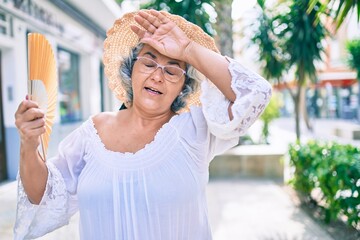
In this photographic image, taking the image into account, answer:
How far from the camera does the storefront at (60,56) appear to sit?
240 inches

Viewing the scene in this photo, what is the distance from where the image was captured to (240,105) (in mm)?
1274

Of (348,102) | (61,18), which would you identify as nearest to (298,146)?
(61,18)

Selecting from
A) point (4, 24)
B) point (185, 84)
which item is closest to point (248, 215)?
point (185, 84)

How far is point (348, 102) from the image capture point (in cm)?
2408

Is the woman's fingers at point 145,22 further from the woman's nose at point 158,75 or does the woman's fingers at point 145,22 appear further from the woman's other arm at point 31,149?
the woman's other arm at point 31,149

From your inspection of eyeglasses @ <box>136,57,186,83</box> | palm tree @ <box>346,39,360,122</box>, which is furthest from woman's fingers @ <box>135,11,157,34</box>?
palm tree @ <box>346,39,360,122</box>

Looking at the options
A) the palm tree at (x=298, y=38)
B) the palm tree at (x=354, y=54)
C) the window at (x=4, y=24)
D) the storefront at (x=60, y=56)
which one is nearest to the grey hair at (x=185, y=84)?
the storefront at (x=60, y=56)

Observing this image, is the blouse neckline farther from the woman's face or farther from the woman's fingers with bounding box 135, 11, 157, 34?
the woman's fingers with bounding box 135, 11, 157, 34

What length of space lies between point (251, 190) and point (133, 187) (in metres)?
4.94

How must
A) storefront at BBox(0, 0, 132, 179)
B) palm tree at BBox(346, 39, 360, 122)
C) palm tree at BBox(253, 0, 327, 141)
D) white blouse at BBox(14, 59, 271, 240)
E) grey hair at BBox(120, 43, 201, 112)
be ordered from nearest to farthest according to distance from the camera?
white blouse at BBox(14, 59, 271, 240), grey hair at BBox(120, 43, 201, 112), storefront at BBox(0, 0, 132, 179), palm tree at BBox(253, 0, 327, 141), palm tree at BBox(346, 39, 360, 122)

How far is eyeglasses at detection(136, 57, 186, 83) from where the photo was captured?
144cm

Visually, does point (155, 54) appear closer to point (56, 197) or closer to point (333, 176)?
point (56, 197)

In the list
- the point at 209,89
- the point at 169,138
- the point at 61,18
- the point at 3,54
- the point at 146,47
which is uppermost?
the point at 61,18

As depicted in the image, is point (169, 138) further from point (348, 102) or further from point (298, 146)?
point (348, 102)
